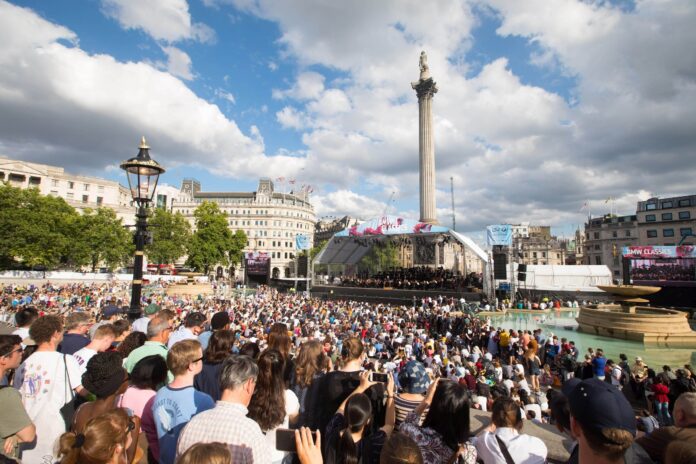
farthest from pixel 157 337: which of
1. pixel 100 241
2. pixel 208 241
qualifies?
pixel 208 241

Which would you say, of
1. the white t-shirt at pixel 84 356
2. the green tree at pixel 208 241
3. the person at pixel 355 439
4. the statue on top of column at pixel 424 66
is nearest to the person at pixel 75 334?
the white t-shirt at pixel 84 356

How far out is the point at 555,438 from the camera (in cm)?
378

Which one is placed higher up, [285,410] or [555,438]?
[285,410]

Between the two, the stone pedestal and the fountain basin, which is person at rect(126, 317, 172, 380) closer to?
the fountain basin

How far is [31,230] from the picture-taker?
39.8 m

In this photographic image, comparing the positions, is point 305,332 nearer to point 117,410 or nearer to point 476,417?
point 476,417

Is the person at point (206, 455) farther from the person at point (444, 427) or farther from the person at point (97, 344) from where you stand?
the person at point (97, 344)

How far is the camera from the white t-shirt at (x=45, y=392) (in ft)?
10.8

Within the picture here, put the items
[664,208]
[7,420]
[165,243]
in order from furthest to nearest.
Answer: [664,208]
[165,243]
[7,420]

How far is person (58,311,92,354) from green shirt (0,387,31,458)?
1995 millimetres

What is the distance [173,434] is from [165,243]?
61.1 meters

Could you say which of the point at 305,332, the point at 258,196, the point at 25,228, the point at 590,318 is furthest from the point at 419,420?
the point at 258,196

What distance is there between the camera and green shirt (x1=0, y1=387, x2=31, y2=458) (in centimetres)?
281

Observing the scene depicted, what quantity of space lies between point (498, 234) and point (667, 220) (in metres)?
56.9
